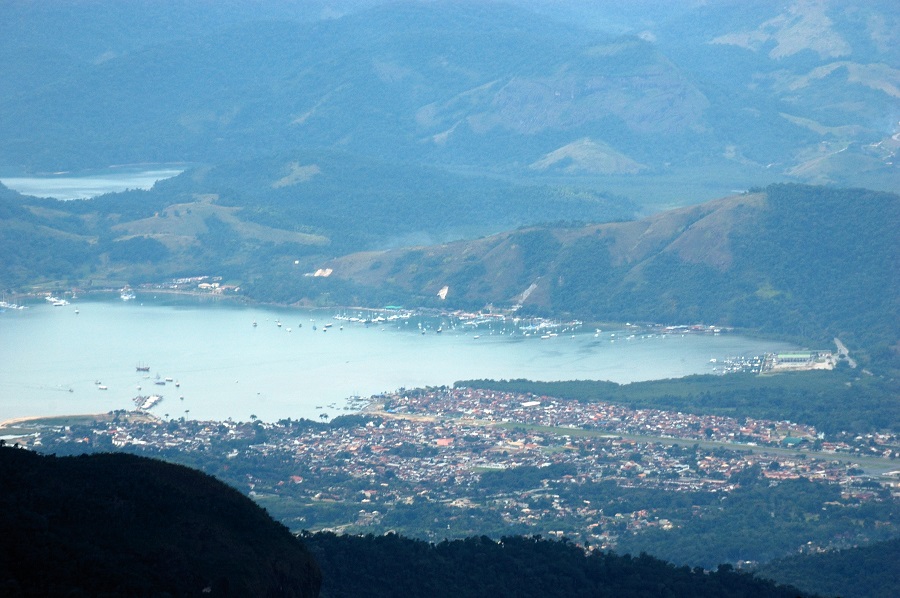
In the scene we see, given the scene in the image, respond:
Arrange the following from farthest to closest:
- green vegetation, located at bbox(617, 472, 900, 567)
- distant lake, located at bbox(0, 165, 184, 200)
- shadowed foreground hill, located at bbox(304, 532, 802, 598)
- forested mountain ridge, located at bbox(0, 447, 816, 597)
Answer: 1. distant lake, located at bbox(0, 165, 184, 200)
2. green vegetation, located at bbox(617, 472, 900, 567)
3. shadowed foreground hill, located at bbox(304, 532, 802, 598)
4. forested mountain ridge, located at bbox(0, 447, 816, 597)

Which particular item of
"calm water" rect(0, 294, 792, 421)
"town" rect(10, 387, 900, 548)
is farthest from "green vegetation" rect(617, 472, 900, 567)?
"calm water" rect(0, 294, 792, 421)

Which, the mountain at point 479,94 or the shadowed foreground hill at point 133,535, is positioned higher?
the mountain at point 479,94

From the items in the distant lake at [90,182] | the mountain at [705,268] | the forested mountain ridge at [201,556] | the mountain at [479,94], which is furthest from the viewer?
the mountain at [479,94]

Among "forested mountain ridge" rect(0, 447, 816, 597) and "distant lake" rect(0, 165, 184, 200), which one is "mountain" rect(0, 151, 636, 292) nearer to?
"distant lake" rect(0, 165, 184, 200)

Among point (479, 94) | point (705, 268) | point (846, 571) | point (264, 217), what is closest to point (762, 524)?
point (846, 571)

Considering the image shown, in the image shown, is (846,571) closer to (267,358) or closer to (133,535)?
(133,535)

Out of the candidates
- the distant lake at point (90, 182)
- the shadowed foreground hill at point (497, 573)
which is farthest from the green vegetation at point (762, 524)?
the distant lake at point (90, 182)

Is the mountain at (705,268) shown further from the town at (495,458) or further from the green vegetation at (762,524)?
the green vegetation at (762,524)
